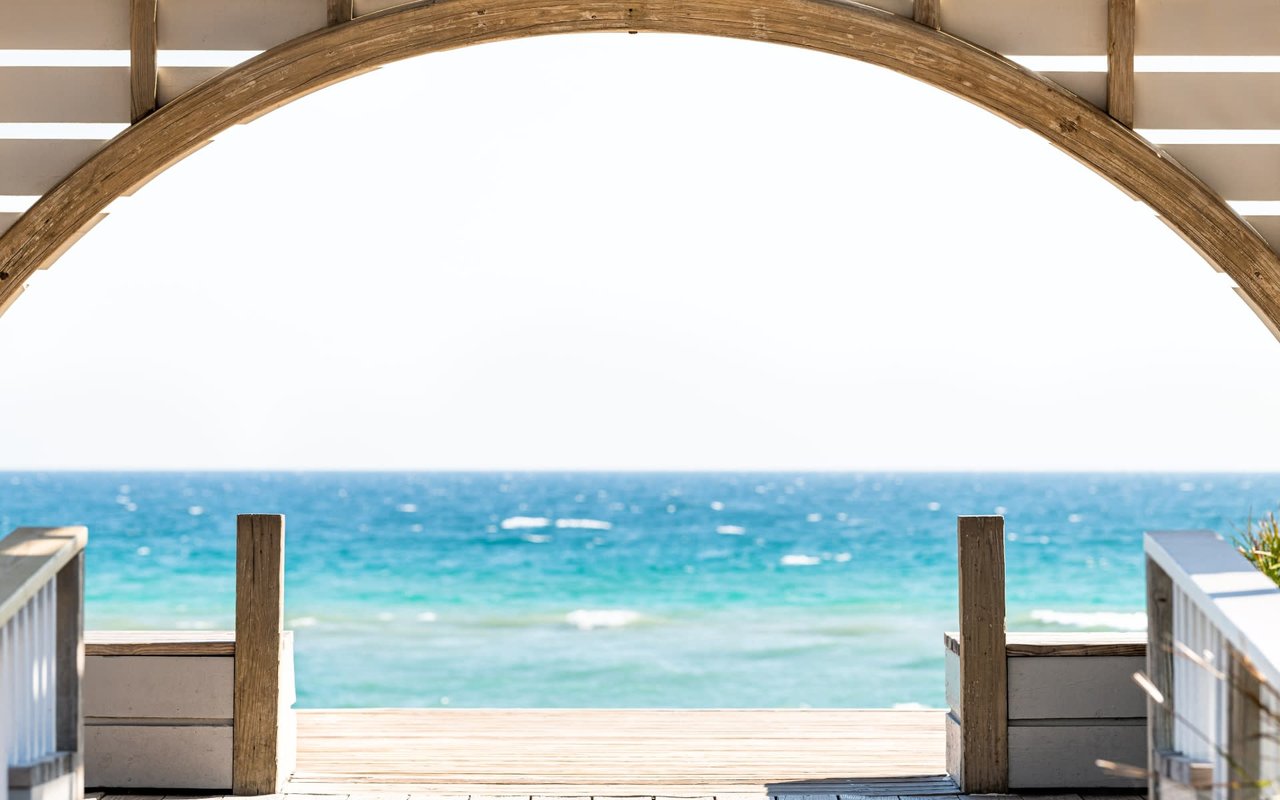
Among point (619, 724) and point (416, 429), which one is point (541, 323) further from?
point (619, 724)

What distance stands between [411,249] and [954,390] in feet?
52.5

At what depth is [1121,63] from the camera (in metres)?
3.81

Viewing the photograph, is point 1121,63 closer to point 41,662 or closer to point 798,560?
point 41,662

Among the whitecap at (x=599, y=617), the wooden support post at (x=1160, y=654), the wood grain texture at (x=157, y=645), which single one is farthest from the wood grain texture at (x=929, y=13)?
the whitecap at (x=599, y=617)

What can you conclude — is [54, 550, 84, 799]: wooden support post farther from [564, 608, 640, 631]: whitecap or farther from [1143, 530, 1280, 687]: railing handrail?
[564, 608, 640, 631]: whitecap

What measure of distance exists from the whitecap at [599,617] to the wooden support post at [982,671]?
14493mm

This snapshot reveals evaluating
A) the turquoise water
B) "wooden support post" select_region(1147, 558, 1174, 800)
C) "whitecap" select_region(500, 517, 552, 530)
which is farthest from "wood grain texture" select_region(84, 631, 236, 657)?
"whitecap" select_region(500, 517, 552, 530)

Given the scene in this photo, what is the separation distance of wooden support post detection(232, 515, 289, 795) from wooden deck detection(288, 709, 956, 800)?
0.60ft

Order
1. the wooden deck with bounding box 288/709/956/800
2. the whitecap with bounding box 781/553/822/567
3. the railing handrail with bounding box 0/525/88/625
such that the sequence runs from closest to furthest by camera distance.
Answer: the railing handrail with bounding box 0/525/88/625
the wooden deck with bounding box 288/709/956/800
the whitecap with bounding box 781/553/822/567

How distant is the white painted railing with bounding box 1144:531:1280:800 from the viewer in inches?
87.3

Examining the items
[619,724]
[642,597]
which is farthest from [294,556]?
[619,724]

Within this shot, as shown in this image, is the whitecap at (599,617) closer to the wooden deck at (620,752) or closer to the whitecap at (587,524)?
the whitecap at (587,524)

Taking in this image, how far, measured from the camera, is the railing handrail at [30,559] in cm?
269

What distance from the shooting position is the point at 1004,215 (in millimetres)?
32719
